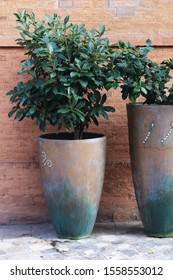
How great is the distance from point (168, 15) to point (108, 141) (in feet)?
4.63

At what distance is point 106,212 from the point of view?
253 inches

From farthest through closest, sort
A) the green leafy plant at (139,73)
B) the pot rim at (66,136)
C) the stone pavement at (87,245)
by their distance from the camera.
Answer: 1. the pot rim at (66,136)
2. the green leafy plant at (139,73)
3. the stone pavement at (87,245)

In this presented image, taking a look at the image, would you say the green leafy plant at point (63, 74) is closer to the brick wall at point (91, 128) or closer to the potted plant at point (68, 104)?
the potted plant at point (68, 104)

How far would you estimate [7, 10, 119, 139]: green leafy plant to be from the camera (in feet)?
17.7

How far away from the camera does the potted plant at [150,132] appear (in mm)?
5547

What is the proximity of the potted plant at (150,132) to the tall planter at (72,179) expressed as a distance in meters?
0.36

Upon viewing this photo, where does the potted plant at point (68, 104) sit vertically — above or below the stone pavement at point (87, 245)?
above

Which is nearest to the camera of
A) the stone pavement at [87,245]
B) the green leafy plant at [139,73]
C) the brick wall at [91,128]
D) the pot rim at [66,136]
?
the stone pavement at [87,245]

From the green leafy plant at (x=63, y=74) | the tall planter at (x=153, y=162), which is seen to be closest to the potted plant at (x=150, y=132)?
the tall planter at (x=153, y=162)

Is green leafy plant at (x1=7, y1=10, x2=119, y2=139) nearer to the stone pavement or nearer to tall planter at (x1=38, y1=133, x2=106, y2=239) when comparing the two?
tall planter at (x1=38, y1=133, x2=106, y2=239)

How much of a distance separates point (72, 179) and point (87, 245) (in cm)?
62

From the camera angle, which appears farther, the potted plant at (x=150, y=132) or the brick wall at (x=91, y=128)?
the brick wall at (x=91, y=128)

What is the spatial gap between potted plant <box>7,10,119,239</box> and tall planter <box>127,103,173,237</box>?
309 millimetres

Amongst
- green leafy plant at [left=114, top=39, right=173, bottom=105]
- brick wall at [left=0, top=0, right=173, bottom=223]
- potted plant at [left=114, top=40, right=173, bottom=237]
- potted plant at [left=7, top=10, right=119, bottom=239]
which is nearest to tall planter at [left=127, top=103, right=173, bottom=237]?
potted plant at [left=114, top=40, right=173, bottom=237]
